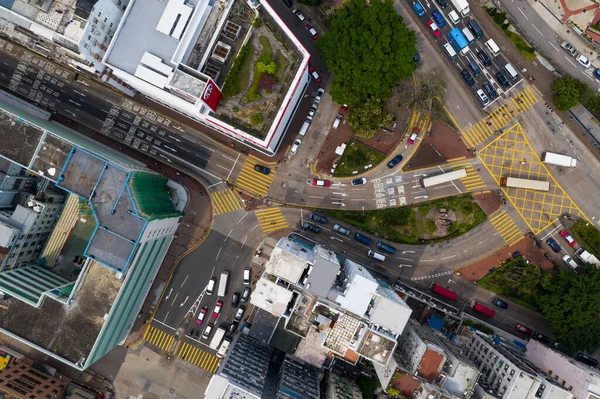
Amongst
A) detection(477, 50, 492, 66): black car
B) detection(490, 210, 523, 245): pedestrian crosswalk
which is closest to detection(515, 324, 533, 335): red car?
detection(490, 210, 523, 245): pedestrian crosswalk

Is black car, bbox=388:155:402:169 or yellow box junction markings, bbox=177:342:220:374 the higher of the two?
black car, bbox=388:155:402:169

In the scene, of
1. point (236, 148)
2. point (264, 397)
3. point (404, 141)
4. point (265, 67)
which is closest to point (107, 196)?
point (236, 148)


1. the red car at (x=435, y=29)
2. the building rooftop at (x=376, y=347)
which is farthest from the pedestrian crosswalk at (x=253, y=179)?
the red car at (x=435, y=29)

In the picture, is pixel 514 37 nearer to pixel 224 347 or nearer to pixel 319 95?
pixel 319 95

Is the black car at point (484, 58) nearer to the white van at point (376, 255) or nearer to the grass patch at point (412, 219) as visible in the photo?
Result: the grass patch at point (412, 219)

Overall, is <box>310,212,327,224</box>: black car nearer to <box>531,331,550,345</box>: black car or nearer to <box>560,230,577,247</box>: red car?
<box>560,230,577,247</box>: red car

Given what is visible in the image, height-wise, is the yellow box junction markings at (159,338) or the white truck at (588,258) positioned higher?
the white truck at (588,258)
